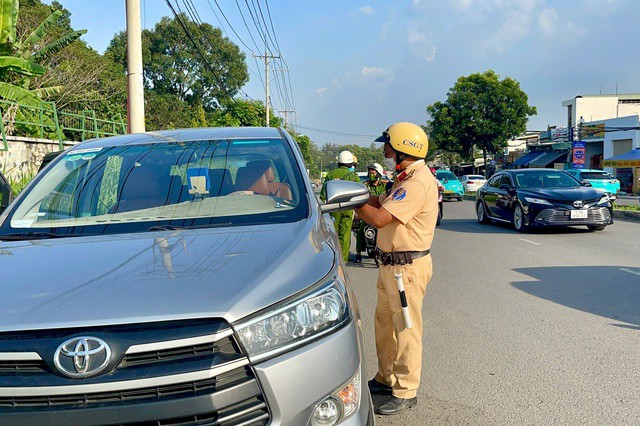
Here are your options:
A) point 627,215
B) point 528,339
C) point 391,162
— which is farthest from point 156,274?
point 627,215

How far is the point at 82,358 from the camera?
6.53 feet

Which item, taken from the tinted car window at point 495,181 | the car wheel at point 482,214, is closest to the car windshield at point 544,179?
the tinted car window at point 495,181

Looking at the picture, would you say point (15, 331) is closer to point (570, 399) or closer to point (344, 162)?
point (570, 399)

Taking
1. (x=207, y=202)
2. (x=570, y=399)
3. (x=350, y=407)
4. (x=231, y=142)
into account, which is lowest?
(x=570, y=399)

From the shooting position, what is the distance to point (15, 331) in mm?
2055

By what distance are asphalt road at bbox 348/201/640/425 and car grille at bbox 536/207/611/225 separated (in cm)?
228

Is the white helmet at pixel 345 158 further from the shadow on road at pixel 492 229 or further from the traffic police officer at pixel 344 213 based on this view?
the shadow on road at pixel 492 229

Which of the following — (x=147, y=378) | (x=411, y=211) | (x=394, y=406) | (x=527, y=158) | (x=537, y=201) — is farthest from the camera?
(x=527, y=158)

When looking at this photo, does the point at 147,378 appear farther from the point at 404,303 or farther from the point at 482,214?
the point at 482,214

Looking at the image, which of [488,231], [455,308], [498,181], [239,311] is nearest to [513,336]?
[455,308]

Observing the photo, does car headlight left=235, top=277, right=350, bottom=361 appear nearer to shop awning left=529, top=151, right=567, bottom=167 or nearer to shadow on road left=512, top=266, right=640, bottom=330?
shadow on road left=512, top=266, right=640, bottom=330

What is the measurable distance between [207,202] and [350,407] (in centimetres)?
155

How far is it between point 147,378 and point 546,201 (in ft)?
41.3

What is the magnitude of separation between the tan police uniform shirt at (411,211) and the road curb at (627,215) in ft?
51.0
